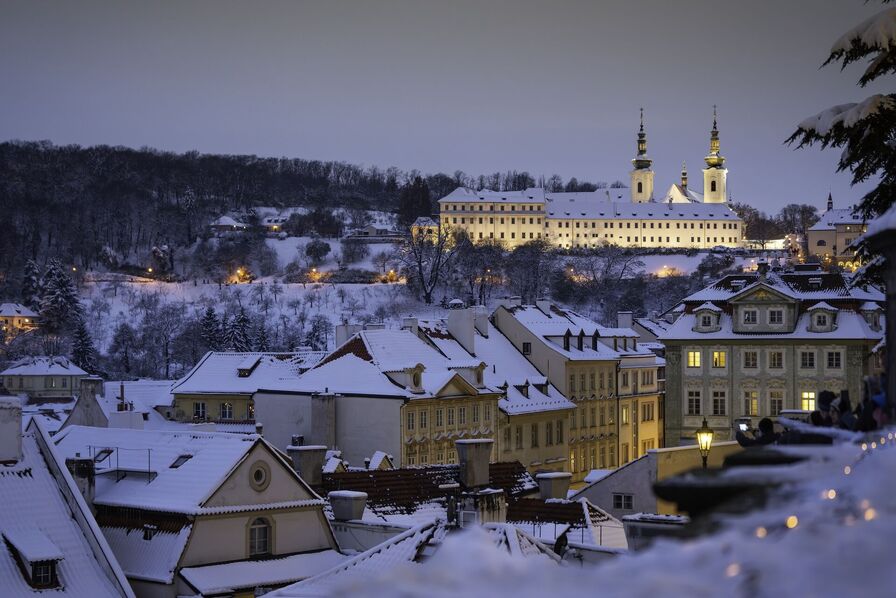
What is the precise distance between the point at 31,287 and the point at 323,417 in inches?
4531

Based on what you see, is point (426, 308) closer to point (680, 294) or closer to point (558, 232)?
point (680, 294)

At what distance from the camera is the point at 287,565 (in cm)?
2350

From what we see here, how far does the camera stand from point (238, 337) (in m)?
111

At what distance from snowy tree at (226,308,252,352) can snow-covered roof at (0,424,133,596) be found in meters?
87.2

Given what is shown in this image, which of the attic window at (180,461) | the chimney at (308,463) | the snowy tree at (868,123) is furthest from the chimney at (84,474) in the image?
the snowy tree at (868,123)

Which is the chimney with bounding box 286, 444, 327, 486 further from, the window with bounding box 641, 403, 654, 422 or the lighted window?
the window with bounding box 641, 403, 654, 422

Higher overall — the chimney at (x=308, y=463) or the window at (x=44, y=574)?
the chimney at (x=308, y=463)

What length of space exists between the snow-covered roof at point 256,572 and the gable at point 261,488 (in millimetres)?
1088

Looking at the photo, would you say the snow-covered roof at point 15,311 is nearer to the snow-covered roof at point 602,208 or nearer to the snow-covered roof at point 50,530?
the snow-covered roof at point 602,208

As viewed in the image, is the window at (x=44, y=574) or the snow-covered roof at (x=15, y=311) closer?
the window at (x=44, y=574)

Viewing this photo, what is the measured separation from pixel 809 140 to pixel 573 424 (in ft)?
150

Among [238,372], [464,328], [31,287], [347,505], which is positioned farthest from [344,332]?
[31,287]

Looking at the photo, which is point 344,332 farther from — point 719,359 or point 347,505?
point 347,505

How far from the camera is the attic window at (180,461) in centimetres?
2464
